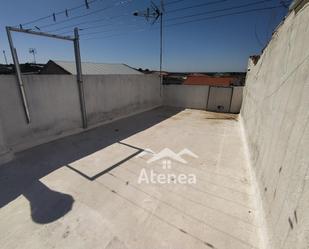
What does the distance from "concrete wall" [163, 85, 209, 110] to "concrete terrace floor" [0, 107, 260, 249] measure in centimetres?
441

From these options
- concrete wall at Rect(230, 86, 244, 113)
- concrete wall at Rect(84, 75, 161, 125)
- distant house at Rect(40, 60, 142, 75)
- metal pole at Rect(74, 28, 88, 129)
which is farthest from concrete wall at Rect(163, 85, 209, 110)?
metal pole at Rect(74, 28, 88, 129)

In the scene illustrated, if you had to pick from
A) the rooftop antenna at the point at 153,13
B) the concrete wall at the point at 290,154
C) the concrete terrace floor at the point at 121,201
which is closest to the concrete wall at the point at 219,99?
the rooftop antenna at the point at 153,13

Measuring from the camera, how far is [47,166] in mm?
2855

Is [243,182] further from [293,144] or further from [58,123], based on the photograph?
[58,123]

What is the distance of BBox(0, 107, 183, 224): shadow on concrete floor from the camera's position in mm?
1974

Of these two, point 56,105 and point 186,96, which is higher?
point 56,105

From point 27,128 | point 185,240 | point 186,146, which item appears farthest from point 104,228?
point 27,128

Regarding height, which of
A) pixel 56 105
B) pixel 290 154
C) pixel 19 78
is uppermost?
pixel 19 78

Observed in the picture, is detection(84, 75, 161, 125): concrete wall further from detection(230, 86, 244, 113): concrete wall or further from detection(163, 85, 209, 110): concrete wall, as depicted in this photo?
detection(230, 86, 244, 113): concrete wall

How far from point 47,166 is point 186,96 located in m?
6.63

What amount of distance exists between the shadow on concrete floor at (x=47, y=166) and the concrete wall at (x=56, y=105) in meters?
0.30

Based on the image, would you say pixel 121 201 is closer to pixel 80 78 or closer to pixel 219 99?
pixel 80 78

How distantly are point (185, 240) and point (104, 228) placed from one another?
2.66 feet

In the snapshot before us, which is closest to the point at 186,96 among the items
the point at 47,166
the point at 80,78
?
the point at 80,78
